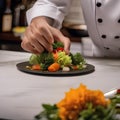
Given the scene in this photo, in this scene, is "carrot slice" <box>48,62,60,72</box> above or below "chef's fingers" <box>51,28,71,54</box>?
below

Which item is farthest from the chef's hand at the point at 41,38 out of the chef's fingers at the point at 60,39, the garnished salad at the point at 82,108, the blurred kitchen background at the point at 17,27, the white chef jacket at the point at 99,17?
the blurred kitchen background at the point at 17,27

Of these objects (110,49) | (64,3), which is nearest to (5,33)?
(64,3)

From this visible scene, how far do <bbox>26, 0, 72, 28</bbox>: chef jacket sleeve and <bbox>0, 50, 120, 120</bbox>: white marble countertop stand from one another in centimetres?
22

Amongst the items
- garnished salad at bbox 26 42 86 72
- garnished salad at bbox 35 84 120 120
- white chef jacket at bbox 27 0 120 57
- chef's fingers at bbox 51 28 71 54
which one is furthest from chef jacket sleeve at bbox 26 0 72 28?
garnished salad at bbox 35 84 120 120

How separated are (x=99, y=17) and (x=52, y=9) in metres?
0.19

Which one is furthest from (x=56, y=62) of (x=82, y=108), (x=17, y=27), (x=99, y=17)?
(x=17, y=27)

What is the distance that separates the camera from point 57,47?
102 centimetres

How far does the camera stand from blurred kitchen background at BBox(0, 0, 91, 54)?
2168 millimetres

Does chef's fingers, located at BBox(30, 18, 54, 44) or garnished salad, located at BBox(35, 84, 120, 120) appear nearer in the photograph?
garnished salad, located at BBox(35, 84, 120, 120)

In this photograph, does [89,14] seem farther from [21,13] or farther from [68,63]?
[21,13]

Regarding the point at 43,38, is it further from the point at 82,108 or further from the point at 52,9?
the point at 82,108

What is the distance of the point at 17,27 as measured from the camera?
223 cm

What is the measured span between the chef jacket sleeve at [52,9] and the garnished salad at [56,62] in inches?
10.2

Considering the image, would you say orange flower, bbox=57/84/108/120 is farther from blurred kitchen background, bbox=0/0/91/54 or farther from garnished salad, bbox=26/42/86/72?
blurred kitchen background, bbox=0/0/91/54
